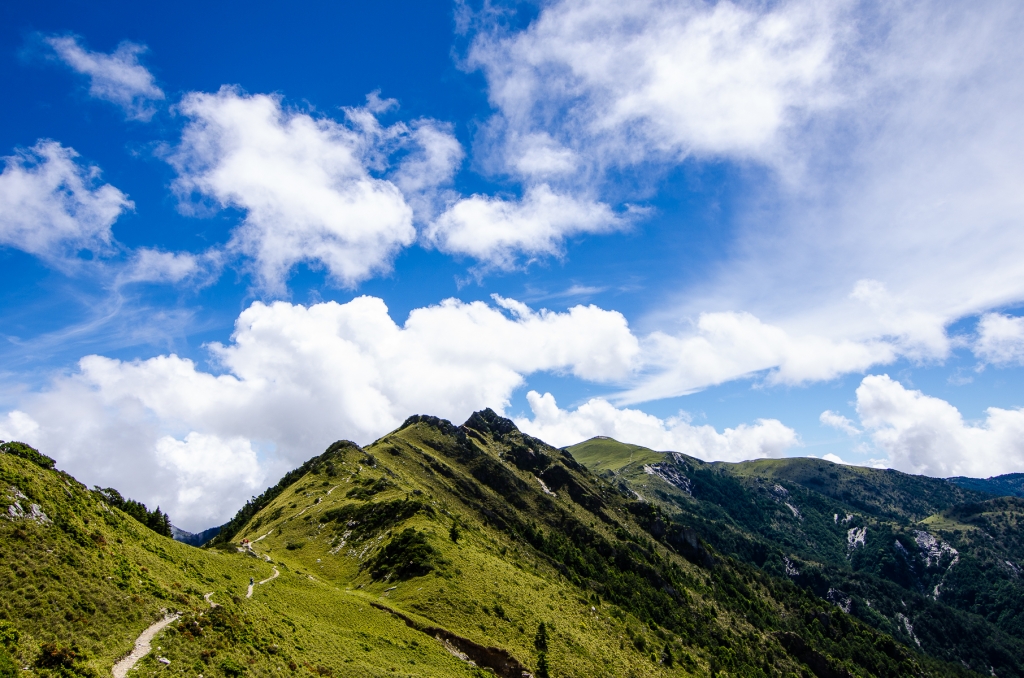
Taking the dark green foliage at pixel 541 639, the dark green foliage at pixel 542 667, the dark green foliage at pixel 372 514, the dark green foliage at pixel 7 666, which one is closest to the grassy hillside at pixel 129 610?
the dark green foliage at pixel 7 666

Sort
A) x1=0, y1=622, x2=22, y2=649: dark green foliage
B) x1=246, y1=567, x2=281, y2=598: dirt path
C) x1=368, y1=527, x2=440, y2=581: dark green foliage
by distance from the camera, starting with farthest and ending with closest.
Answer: x1=368, y1=527, x2=440, y2=581: dark green foliage → x1=246, y1=567, x2=281, y2=598: dirt path → x1=0, y1=622, x2=22, y2=649: dark green foliage

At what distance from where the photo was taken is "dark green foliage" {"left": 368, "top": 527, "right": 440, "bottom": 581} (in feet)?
263

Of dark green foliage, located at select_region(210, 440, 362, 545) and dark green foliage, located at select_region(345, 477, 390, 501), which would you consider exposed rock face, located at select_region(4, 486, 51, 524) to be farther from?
dark green foliage, located at select_region(210, 440, 362, 545)

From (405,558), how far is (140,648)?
55.4 m

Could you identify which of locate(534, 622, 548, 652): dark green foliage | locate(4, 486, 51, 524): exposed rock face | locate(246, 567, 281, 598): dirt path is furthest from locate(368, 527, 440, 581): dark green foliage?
locate(4, 486, 51, 524): exposed rock face

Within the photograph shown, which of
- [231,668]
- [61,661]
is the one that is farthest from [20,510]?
[231,668]

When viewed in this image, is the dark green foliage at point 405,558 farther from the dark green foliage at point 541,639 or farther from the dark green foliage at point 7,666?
the dark green foliage at point 7,666

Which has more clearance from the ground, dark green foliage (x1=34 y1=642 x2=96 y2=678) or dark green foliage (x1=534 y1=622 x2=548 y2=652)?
dark green foliage (x1=34 y1=642 x2=96 y2=678)

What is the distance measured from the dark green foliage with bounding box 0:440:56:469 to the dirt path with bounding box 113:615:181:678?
945 inches

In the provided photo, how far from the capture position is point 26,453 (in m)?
47.3

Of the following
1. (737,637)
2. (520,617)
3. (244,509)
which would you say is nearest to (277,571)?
(520,617)

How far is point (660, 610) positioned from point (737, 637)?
33.0 metres

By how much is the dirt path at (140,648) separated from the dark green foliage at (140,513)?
110ft

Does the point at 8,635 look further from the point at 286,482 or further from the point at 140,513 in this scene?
the point at 286,482
